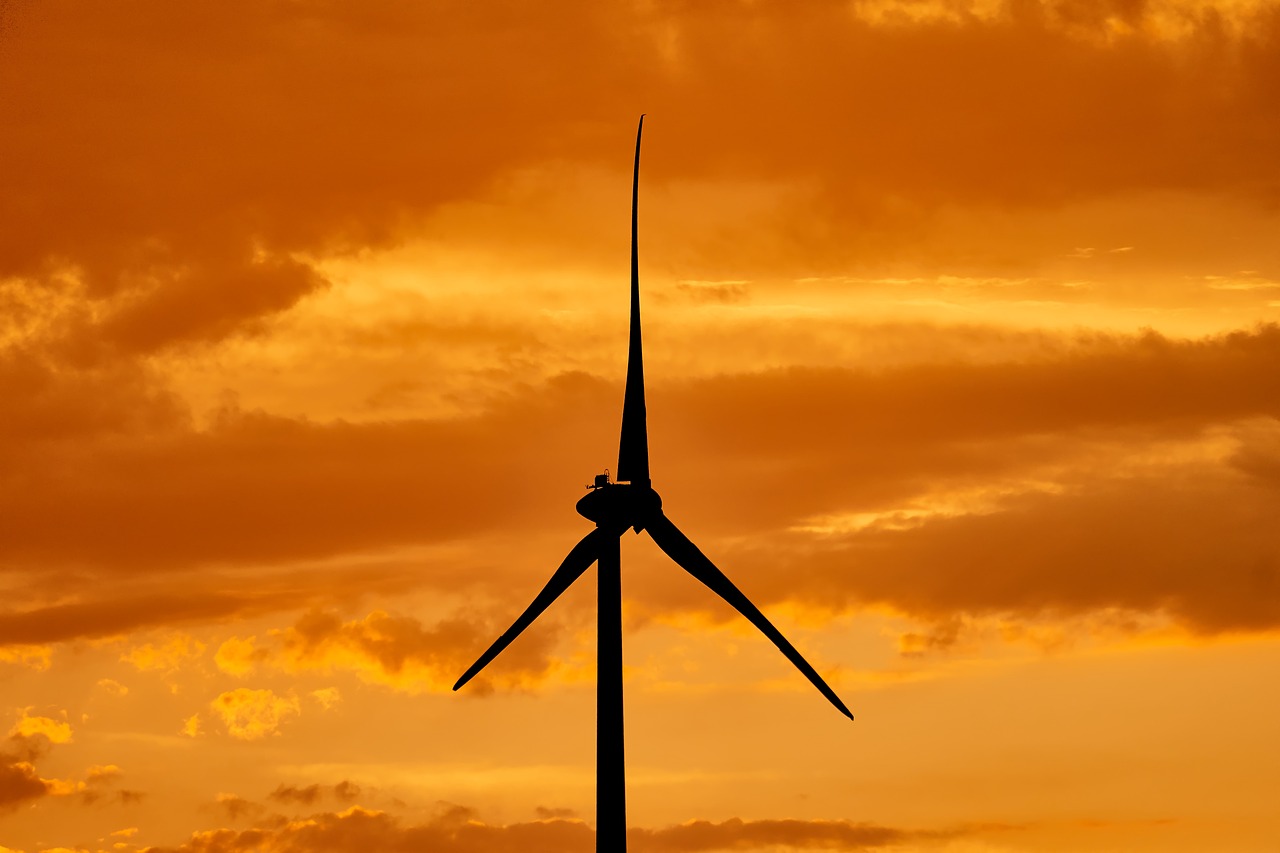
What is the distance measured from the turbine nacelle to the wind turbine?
0.04 m

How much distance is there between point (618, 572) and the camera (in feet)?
300

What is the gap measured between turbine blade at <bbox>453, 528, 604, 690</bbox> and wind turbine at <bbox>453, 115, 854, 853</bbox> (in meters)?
0.04

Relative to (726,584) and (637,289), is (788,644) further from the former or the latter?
(637,289)

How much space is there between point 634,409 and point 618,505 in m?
5.12

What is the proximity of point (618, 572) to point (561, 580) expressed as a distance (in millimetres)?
3843

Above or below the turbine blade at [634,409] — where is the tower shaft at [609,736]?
below

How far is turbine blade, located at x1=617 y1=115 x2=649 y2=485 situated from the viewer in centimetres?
9362

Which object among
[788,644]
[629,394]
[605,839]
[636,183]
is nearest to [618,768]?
[605,839]

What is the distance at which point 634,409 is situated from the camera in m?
95.1

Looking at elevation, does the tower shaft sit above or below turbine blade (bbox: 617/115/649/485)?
below

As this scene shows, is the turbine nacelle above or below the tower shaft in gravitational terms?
above

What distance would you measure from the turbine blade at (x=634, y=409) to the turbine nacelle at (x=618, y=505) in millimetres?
837

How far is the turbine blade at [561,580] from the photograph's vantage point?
9300 centimetres

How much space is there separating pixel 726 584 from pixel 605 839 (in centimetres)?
1204
